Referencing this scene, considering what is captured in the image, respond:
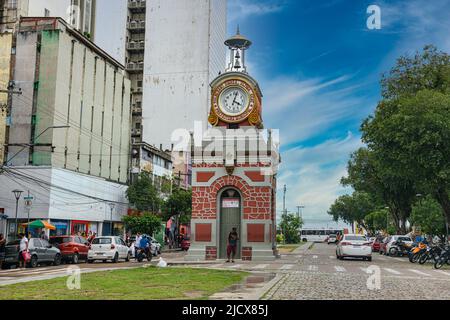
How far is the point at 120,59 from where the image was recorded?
78.1m

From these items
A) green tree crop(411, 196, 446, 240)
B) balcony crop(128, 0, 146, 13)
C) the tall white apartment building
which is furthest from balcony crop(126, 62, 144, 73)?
green tree crop(411, 196, 446, 240)

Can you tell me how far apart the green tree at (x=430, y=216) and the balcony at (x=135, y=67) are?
140 ft

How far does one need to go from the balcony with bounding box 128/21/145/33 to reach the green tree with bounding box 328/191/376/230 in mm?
48792

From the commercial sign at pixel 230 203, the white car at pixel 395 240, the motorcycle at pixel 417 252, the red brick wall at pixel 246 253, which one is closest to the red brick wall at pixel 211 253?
the red brick wall at pixel 246 253

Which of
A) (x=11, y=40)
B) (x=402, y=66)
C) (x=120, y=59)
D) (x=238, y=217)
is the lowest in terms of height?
(x=238, y=217)

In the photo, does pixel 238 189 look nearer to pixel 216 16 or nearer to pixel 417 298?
pixel 417 298

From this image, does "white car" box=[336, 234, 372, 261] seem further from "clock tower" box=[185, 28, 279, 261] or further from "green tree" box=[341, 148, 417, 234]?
"green tree" box=[341, 148, 417, 234]

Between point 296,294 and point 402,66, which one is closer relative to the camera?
point 296,294

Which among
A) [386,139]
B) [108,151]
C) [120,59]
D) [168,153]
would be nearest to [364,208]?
[168,153]

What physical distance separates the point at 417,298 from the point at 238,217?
18477 mm

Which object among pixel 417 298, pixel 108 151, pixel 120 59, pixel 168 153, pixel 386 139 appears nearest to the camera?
pixel 417 298

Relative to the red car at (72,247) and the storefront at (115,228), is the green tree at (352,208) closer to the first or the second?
the storefront at (115,228)

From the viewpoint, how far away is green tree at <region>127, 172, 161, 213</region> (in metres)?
53.0

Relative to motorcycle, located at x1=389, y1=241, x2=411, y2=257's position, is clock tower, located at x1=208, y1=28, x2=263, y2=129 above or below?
above
